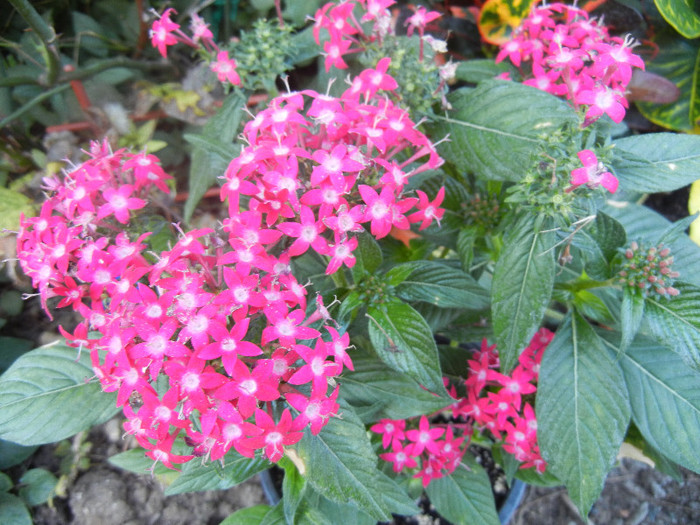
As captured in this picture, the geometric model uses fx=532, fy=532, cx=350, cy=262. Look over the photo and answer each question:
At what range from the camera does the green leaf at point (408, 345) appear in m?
0.79

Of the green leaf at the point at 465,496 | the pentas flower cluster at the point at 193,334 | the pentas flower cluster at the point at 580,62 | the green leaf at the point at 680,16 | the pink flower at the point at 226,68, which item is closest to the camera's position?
the pentas flower cluster at the point at 193,334

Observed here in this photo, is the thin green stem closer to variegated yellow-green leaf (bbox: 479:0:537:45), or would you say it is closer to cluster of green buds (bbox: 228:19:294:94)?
cluster of green buds (bbox: 228:19:294:94)

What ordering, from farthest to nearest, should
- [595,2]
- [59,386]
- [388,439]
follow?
[595,2], [388,439], [59,386]

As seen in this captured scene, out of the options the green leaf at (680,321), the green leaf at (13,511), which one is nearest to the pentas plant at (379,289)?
the green leaf at (680,321)

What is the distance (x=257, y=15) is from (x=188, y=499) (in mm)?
1469

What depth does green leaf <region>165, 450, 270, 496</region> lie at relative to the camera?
2.89 feet

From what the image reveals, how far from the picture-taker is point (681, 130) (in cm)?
161

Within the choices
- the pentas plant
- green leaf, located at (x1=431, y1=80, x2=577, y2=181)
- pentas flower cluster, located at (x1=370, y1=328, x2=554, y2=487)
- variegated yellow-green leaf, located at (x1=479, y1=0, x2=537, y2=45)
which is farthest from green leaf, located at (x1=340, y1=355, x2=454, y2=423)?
variegated yellow-green leaf, located at (x1=479, y1=0, x2=537, y2=45)

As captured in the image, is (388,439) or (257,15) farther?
(257,15)

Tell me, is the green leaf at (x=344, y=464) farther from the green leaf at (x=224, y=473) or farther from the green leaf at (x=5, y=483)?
the green leaf at (x=5, y=483)


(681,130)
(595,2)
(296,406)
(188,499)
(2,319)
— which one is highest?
(595,2)

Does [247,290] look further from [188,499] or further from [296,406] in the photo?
[188,499]

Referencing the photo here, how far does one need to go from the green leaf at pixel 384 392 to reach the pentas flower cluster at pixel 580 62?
20.7 inches

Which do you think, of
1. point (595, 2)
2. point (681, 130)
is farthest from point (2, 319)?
point (681, 130)
